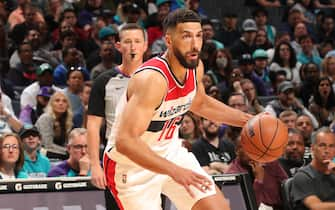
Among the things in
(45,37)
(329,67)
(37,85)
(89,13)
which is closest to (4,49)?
(45,37)

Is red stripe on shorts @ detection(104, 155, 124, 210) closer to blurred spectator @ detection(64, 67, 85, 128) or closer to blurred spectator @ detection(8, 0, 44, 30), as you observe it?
blurred spectator @ detection(64, 67, 85, 128)

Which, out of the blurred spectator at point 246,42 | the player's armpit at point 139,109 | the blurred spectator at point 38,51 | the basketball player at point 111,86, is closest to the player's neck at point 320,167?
the basketball player at point 111,86

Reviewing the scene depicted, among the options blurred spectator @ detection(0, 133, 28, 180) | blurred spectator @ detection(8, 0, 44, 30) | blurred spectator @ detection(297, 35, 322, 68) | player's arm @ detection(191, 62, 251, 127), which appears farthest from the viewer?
blurred spectator @ detection(297, 35, 322, 68)

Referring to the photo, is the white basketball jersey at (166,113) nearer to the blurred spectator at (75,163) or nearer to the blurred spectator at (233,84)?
the blurred spectator at (75,163)

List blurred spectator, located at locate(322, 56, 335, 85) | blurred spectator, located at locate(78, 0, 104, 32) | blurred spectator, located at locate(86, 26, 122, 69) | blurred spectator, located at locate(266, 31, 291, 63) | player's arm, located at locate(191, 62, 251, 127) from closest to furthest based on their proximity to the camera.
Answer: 1. player's arm, located at locate(191, 62, 251, 127)
2. blurred spectator, located at locate(86, 26, 122, 69)
3. blurred spectator, located at locate(322, 56, 335, 85)
4. blurred spectator, located at locate(78, 0, 104, 32)
5. blurred spectator, located at locate(266, 31, 291, 63)

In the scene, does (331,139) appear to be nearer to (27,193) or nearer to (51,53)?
(27,193)

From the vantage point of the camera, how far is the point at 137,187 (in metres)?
5.56

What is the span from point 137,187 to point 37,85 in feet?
17.9

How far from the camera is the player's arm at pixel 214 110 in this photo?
19.5ft

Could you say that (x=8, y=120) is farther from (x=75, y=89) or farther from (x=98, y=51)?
(x=98, y=51)

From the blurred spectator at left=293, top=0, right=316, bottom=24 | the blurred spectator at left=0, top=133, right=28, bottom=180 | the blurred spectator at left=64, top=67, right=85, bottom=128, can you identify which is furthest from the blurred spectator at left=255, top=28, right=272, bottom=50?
the blurred spectator at left=0, top=133, right=28, bottom=180

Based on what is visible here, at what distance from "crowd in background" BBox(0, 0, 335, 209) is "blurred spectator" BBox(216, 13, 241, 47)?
16mm

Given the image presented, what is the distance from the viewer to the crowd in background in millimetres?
8844

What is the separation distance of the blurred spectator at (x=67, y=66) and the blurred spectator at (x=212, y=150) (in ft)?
7.12
